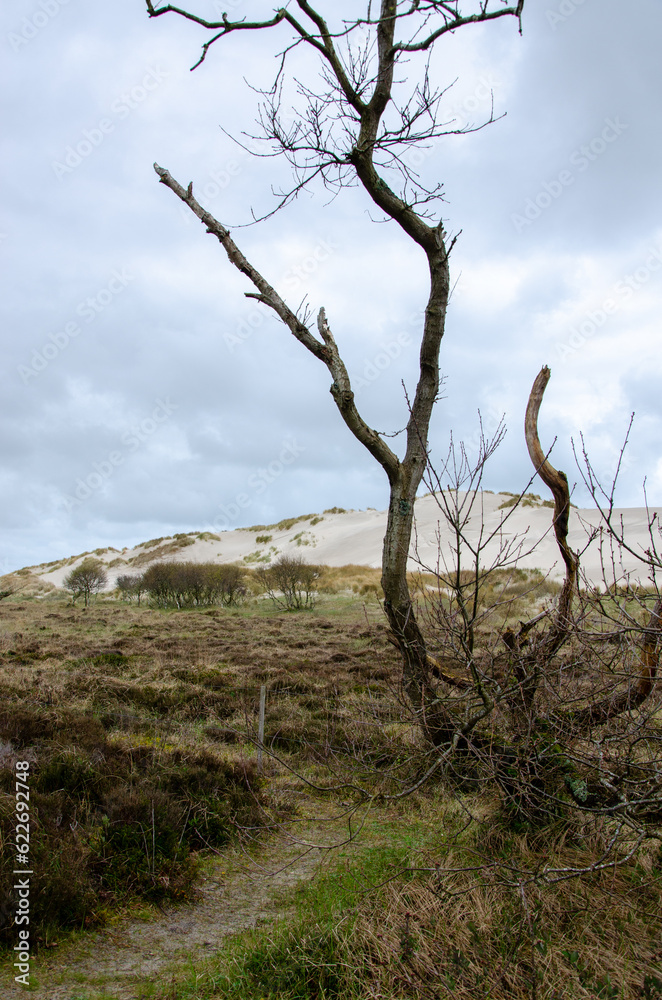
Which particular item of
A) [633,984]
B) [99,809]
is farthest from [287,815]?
[633,984]

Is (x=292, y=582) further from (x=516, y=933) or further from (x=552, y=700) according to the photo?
(x=516, y=933)

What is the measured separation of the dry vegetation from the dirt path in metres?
0.16

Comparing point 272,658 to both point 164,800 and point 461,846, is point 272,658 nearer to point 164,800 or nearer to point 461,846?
point 164,800

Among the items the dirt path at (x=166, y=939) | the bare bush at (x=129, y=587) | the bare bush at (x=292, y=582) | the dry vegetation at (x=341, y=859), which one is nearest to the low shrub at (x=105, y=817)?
the dry vegetation at (x=341, y=859)

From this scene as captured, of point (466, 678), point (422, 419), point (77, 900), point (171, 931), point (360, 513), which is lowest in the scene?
point (171, 931)

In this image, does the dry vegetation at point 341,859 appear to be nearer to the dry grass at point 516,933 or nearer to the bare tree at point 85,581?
the dry grass at point 516,933

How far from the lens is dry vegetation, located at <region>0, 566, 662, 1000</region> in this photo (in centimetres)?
307

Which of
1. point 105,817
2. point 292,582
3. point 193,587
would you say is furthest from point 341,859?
point 193,587

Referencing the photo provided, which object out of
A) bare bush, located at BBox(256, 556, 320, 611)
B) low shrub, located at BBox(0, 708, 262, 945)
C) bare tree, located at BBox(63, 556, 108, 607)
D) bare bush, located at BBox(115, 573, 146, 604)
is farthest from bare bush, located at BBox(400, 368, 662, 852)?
bare tree, located at BBox(63, 556, 108, 607)

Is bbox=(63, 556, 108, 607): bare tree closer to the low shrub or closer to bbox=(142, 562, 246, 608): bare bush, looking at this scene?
bbox=(142, 562, 246, 608): bare bush

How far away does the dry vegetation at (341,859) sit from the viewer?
10.1 feet

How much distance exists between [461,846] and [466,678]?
3.89ft

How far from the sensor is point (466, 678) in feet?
16.4

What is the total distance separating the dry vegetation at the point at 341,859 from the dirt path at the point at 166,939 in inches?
6.1
